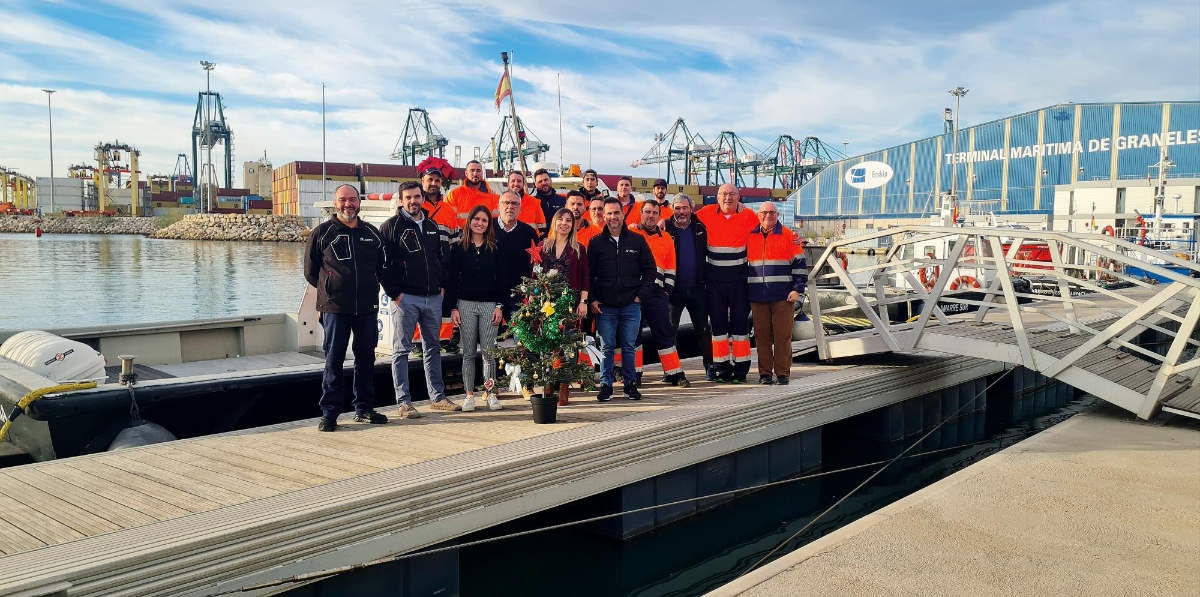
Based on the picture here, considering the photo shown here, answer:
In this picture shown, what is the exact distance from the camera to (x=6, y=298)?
27344 mm

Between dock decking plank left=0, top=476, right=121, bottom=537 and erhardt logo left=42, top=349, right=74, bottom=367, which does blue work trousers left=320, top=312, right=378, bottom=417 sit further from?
erhardt logo left=42, top=349, right=74, bottom=367

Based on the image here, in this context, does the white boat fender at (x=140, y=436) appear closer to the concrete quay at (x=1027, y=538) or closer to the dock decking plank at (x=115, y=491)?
the dock decking plank at (x=115, y=491)

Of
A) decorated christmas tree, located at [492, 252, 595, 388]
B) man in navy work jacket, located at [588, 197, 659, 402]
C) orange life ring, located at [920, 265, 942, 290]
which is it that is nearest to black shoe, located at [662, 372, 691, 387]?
man in navy work jacket, located at [588, 197, 659, 402]

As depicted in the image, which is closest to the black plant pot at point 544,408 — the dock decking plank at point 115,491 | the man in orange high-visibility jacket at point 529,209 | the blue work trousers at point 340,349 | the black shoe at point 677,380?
the blue work trousers at point 340,349

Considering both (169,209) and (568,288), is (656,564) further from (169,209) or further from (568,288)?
(169,209)

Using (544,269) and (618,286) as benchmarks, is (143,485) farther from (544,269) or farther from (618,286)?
(618,286)

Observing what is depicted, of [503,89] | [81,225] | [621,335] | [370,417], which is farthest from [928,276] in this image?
[81,225]

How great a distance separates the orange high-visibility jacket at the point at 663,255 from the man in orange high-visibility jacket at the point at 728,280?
0.45 metres

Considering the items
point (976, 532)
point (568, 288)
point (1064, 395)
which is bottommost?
point (1064, 395)

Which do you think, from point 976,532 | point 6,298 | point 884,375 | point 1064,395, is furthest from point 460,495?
point 6,298

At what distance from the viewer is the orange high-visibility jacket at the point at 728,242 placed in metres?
7.32

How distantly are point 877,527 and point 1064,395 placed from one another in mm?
10129

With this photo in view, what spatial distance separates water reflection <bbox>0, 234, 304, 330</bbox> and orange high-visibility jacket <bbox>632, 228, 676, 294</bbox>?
13.0 metres

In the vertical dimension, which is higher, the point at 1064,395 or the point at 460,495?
the point at 460,495
